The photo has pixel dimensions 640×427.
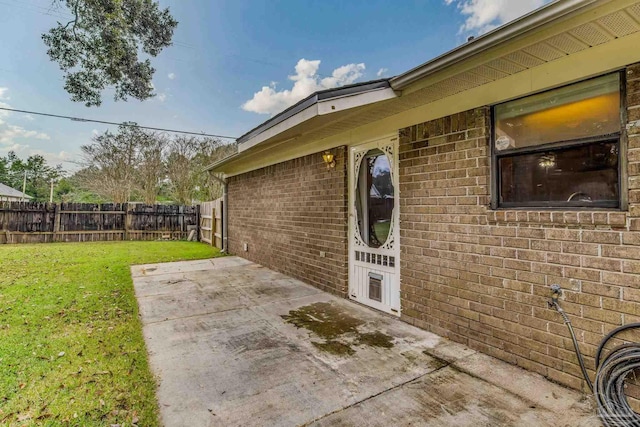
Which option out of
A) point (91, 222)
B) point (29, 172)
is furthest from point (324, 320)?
point (29, 172)

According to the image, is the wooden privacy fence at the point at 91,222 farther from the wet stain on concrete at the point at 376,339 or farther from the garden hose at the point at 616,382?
the garden hose at the point at 616,382

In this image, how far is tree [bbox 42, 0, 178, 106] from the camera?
6129 millimetres

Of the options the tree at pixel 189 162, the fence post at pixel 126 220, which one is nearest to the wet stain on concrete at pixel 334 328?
the fence post at pixel 126 220

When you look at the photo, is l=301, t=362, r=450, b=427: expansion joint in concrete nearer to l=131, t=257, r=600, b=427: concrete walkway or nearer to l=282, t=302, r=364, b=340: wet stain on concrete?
l=131, t=257, r=600, b=427: concrete walkway

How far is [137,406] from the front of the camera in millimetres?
2297

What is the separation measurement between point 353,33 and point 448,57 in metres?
9.99

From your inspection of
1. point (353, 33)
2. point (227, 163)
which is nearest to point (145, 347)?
point (227, 163)

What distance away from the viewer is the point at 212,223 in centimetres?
1228

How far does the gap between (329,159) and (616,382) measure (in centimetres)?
433

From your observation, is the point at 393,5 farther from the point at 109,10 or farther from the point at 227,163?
the point at 109,10

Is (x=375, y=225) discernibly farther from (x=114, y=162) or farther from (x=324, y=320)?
(x=114, y=162)

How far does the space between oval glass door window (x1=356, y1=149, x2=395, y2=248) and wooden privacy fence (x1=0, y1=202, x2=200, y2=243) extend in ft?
38.4

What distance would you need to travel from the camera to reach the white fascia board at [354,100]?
132 inches

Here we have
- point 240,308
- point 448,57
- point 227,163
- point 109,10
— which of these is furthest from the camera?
point 227,163
